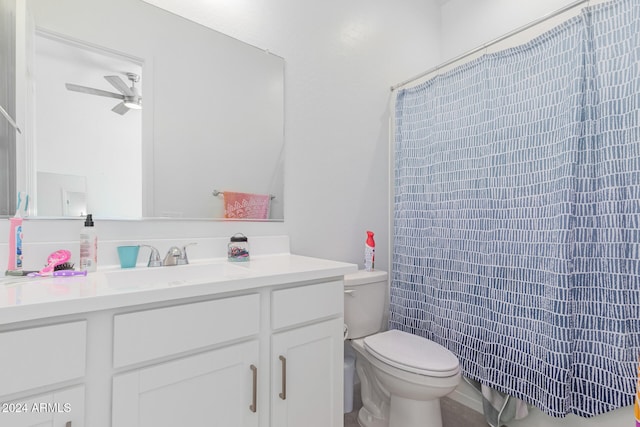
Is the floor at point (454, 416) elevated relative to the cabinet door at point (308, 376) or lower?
lower

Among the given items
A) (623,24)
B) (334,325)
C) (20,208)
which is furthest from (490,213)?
(20,208)

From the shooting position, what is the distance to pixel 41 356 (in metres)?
0.70

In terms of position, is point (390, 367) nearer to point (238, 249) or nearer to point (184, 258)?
point (238, 249)

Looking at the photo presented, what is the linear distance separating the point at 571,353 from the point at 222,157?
1.71 m

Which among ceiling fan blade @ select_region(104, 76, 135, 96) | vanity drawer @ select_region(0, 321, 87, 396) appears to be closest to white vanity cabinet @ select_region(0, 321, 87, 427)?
vanity drawer @ select_region(0, 321, 87, 396)

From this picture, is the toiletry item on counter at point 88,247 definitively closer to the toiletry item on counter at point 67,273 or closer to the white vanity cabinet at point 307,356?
the toiletry item on counter at point 67,273

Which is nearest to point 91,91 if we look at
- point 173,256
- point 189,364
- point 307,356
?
point 173,256

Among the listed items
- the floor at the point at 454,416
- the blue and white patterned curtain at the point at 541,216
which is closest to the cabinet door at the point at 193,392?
the floor at the point at 454,416

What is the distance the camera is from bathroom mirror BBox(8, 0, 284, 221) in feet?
3.76

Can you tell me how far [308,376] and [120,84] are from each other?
135cm

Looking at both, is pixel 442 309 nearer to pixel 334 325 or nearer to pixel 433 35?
pixel 334 325

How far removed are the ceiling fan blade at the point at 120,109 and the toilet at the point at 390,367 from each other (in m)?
1.26

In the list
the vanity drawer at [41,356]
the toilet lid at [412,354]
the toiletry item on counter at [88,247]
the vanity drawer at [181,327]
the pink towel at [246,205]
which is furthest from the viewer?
the pink towel at [246,205]

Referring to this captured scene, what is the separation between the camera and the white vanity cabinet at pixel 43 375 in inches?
26.3
